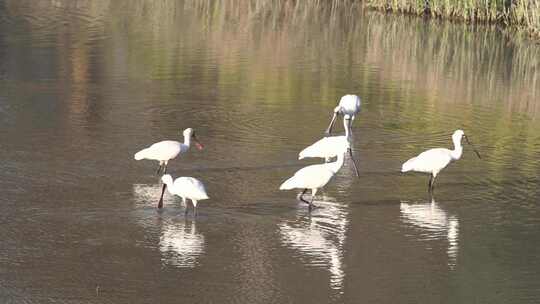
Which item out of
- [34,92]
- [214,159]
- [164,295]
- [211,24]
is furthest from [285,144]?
[211,24]

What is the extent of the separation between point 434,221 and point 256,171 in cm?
247

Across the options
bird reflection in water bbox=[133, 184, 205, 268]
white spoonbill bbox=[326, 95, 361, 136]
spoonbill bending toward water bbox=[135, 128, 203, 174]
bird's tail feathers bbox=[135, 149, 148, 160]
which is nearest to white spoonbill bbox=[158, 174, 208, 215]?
bird reflection in water bbox=[133, 184, 205, 268]

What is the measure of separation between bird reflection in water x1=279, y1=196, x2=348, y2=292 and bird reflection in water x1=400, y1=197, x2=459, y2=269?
25.7 inches

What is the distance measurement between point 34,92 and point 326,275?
944cm

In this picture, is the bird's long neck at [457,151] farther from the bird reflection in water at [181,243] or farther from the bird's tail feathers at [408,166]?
the bird reflection in water at [181,243]

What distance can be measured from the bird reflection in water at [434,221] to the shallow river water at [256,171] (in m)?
0.03

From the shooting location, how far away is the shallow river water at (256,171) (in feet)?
35.2

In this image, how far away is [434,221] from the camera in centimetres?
1279

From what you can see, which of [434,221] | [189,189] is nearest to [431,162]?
[434,221]

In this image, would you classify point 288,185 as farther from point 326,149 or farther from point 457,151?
point 457,151

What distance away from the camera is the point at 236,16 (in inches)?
1186

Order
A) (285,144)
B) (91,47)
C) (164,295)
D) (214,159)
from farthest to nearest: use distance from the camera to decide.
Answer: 1. (91,47)
2. (285,144)
3. (214,159)
4. (164,295)

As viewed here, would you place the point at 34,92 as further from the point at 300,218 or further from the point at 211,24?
the point at 211,24

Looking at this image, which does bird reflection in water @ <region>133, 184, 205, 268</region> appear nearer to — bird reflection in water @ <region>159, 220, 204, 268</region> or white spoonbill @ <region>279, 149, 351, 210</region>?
bird reflection in water @ <region>159, 220, 204, 268</region>
